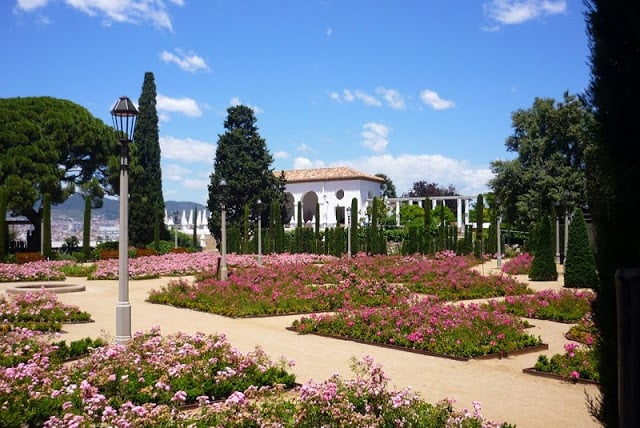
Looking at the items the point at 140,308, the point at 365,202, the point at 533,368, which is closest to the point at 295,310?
the point at 140,308

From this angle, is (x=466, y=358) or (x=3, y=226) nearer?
(x=466, y=358)

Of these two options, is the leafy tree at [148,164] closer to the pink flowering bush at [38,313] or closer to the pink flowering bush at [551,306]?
the pink flowering bush at [38,313]

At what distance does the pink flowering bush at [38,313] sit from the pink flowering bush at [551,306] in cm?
916

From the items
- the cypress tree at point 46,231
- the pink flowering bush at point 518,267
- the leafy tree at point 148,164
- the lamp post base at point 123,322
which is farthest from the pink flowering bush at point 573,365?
the leafy tree at point 148,164

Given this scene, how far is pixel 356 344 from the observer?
9969 millimetres

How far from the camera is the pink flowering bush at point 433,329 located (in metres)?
9.08

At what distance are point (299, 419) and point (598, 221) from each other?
278cm

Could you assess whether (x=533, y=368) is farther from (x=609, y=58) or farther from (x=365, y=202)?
(x=365, y=202)

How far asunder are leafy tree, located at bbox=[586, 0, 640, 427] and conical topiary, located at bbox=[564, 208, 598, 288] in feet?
56.6

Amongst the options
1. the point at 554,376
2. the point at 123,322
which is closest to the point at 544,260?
the point at 554,376

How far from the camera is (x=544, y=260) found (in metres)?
21.9

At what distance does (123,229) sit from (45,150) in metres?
33.9

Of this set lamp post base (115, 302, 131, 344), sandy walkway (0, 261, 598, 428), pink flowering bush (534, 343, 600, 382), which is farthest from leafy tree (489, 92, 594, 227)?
lamp post base (115, 302, 131, 344)

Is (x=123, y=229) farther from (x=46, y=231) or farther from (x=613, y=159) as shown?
(x=46, y=231)
